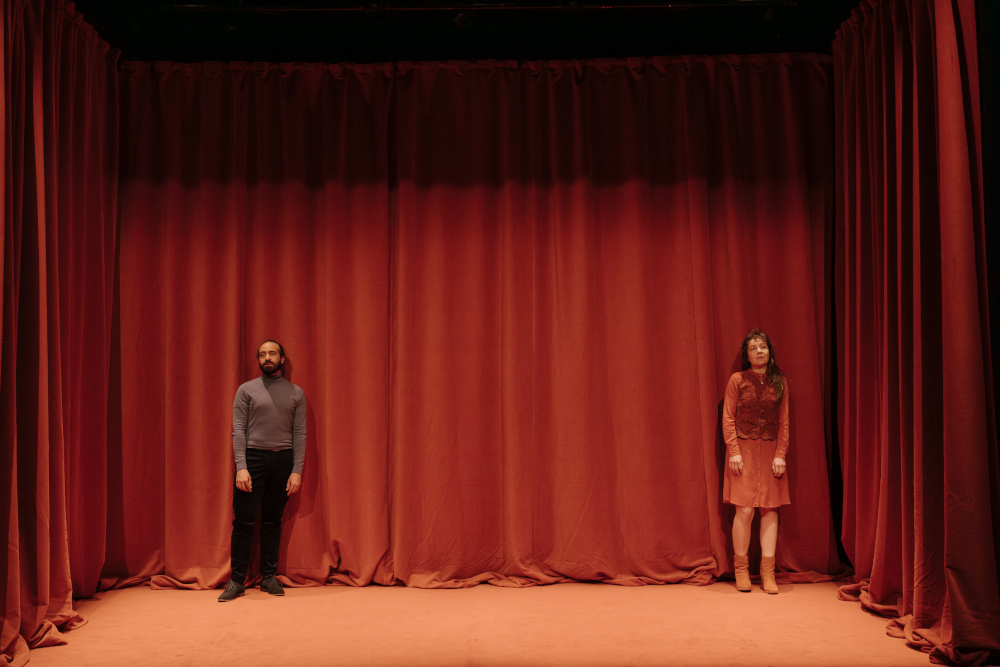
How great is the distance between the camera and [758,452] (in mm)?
4156

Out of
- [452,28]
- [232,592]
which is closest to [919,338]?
[452,28]

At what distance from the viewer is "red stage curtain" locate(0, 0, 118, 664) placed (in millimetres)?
3336

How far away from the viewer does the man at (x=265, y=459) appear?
4.18 meters

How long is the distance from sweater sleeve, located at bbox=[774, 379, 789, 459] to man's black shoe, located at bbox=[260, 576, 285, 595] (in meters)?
3.10

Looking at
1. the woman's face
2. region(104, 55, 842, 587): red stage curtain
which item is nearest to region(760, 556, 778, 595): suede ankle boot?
region(104, 55, 842, 587): red stage curtain

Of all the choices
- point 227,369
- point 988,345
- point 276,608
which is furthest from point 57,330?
point 988,345

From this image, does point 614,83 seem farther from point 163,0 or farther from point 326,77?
point 163,0

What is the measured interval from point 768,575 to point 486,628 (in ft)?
5.75

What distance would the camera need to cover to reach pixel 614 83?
183 inches

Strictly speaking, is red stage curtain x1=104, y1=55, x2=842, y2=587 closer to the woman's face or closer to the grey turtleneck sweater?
the grey turtleneck sweater

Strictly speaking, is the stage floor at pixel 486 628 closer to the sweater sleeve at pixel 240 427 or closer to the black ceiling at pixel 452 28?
the sweater sleeve at pixel 240 427

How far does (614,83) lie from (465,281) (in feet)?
5.47

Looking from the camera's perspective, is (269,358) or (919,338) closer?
(919,338)

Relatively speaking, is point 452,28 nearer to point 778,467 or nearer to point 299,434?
point 299,434
